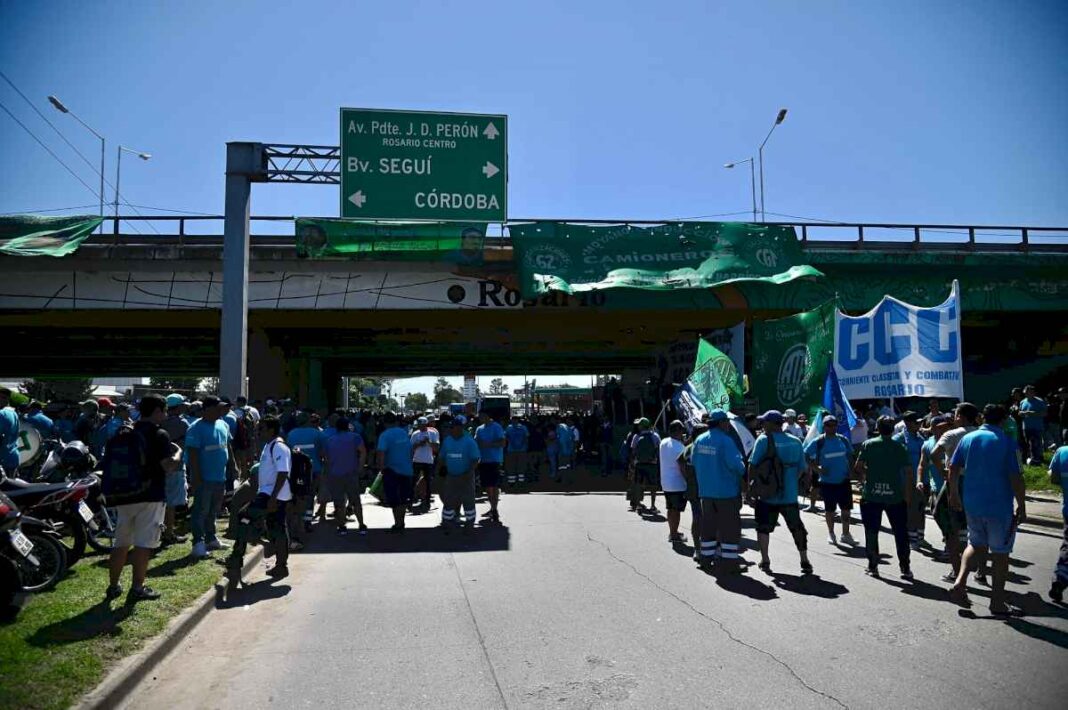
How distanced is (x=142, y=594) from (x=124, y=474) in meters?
1.11

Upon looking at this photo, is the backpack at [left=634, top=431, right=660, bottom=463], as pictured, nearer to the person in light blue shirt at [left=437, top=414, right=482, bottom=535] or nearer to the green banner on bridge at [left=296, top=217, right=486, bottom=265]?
the person in light blue shirt at [left=437, top=414, right=482, bottom=535]

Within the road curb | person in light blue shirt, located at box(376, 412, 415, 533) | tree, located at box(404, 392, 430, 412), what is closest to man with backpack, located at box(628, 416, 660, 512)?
person in light blue shirt, located at box(376, 412, 415, 533)

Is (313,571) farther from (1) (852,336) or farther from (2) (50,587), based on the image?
(1) (852,336)

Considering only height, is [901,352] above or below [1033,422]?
above

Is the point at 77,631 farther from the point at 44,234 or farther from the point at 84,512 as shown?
the point at 44,234

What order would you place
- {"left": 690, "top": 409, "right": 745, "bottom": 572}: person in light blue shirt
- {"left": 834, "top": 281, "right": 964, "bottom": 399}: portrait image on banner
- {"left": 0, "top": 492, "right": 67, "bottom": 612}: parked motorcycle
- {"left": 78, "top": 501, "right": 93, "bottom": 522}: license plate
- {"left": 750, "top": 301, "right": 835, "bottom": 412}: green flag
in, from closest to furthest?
1. {"left": 0, "top": 492, "right": 67, "bottom": 612}: parked motorcycle
2. {"left": 78, "top": 501, "right": 93, "bottom": 522}: license plate
3. {"left": 690, "top": 409, "right": 745, "bottom": 572}: person in light blue shirt
4. {"left": 834, "top": 281, "right": 964, "bottom": 399}: portrait image on banner
5. {"left": 750, "top": 301, "right": 835, "bottom": 412}: green flag

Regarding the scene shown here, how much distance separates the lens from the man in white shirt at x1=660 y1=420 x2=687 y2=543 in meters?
10.3

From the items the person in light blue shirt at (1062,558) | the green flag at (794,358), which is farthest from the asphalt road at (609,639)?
the green flag at (794,358)

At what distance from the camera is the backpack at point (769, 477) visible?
8359 millimetres

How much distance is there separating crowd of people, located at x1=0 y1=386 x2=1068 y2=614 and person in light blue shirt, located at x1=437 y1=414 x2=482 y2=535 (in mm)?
19

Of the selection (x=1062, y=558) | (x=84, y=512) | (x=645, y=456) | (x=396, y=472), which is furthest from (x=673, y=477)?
(x=84, y=512)

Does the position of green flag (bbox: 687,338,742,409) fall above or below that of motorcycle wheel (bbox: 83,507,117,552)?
above

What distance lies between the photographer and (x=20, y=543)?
643 cm

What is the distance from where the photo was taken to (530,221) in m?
20.5
